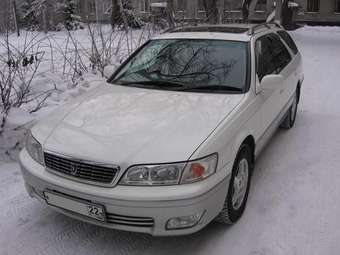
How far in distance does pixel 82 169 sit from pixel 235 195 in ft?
4.11

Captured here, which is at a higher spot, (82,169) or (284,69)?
(284,69)

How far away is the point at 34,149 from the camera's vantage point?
318 cm

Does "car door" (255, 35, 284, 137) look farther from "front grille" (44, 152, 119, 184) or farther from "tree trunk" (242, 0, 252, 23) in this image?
"tree trunk" (242, 0, 252, 23)

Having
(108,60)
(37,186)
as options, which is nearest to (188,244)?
(37,186)

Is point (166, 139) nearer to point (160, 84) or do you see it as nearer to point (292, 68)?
point (160, 84)

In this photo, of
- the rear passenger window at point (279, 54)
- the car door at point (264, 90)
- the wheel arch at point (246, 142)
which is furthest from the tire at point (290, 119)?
the wheel arch at point (246, 142)

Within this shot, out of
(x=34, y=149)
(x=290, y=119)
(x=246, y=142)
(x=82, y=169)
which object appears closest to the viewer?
(x=82, y=169)

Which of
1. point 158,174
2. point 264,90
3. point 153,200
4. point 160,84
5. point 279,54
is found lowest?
point 153,200

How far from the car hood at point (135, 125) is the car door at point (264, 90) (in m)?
0.50

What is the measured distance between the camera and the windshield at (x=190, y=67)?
12.3 feet

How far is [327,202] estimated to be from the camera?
12.0 ft

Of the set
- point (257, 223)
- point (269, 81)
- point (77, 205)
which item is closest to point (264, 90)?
point (269, 81)

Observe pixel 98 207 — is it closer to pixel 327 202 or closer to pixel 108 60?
pixel 327 202

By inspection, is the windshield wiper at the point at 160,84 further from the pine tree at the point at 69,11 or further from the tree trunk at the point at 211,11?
the pine tree at the point at 69,11
